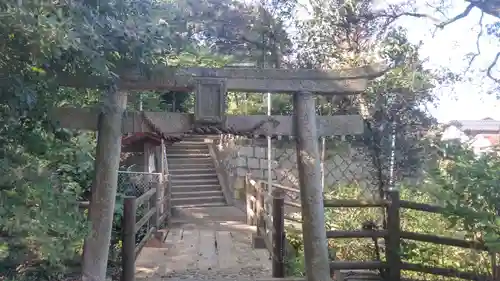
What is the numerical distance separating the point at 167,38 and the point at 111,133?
3.68 ft

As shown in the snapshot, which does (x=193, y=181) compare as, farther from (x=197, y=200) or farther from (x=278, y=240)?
(x=278, y=240)

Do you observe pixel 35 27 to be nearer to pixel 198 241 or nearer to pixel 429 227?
pixel 429 227

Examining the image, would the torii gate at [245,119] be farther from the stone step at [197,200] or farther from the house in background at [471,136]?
the stone step at [197,200]

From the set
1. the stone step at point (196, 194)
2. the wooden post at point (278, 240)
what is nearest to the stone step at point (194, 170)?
the stone step at point (196, 194)

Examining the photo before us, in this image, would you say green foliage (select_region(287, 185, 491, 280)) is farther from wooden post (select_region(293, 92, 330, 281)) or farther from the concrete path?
wooden post (select_region(293, 92, 330, 281))

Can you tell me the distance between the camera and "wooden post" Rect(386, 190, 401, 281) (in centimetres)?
377

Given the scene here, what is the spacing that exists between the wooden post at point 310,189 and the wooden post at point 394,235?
23.1 inches

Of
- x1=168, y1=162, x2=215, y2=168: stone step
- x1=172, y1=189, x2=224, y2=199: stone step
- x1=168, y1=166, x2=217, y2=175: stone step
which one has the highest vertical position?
x1=168, y1=162, x2=215, y2=168: stone step

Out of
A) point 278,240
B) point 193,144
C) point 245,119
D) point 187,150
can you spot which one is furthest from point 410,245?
point 193,144

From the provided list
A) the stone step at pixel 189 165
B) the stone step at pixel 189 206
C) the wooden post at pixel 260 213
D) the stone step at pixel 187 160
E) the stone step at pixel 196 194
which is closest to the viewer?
the wooden post at pixel 260 213

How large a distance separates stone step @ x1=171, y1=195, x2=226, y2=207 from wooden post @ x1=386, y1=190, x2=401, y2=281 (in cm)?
778

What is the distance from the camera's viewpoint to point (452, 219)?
2.98 metres

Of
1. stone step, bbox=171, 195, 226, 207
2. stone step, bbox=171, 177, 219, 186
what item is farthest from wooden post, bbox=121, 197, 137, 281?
stone step, bbox=171, 177, 219, 186

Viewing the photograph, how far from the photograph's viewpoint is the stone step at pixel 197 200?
11.3 meters
